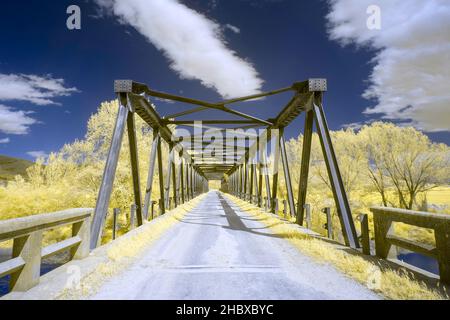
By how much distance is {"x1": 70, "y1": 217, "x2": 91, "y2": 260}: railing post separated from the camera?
169 inches

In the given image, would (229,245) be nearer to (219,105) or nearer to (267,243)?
(267,243)

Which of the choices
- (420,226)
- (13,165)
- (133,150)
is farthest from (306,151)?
(13,165)

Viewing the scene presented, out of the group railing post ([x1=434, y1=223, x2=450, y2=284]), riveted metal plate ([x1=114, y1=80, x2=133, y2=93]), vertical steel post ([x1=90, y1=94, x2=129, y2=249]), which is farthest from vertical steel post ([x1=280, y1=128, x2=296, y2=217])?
riveted metal plate ([x1=114, y1=80, x2=133, y2=93])

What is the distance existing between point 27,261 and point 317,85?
7373 mm

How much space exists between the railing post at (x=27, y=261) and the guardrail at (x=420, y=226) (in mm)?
5267

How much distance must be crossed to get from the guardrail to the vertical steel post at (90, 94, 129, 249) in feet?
18.7

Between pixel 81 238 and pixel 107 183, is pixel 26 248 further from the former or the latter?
pixel 107 183

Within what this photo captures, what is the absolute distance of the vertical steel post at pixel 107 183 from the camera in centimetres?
539

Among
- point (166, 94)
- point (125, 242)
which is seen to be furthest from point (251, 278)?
point (166, 94)

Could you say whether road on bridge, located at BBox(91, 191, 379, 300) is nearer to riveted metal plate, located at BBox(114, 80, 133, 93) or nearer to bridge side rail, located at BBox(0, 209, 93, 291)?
bridge side rail, located at BBox(0, 209, 93, 291)

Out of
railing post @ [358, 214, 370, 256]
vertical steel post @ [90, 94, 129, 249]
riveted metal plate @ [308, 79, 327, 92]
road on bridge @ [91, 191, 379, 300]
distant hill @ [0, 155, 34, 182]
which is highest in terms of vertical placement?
distant hill @ [0, 155, 34, 182]

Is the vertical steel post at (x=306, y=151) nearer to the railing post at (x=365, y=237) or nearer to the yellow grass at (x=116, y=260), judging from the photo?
the railing post at (x=365, y=237)

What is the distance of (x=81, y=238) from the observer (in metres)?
4.36

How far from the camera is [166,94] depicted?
8.81 m
